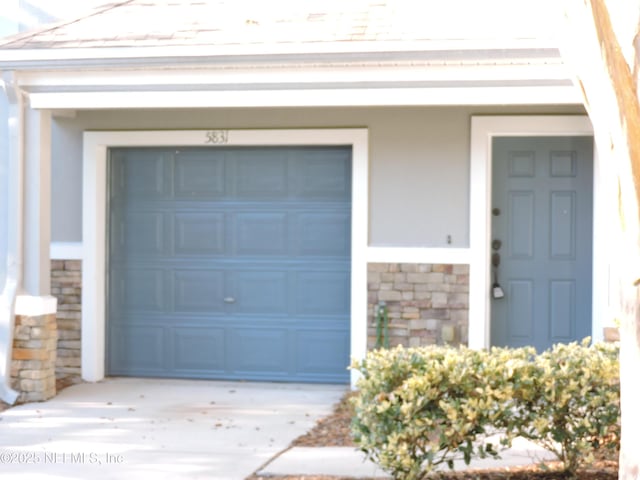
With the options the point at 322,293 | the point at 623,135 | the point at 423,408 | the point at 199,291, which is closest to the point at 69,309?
the point at 199,291

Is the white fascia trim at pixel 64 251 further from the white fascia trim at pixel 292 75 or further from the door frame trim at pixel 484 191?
the door frame trim at pixel 484 191

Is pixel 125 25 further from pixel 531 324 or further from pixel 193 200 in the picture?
pixel 531 324

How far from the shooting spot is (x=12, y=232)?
9961mm

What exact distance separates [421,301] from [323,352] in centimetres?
114

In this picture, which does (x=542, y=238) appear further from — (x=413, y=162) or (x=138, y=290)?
(x=138, y=290)

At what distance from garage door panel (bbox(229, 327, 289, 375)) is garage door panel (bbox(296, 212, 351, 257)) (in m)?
0.89

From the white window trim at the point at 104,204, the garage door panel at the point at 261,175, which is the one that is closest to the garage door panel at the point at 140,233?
the white window trim at the point at 104,204

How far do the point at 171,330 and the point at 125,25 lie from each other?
3.08m

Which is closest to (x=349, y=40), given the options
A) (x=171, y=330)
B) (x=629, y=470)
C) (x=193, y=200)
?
(x=193, y=200)

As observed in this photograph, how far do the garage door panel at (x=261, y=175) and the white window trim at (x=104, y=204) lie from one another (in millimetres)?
178

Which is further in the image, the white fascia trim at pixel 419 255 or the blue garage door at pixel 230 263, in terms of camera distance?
the blue garage door at pixel 230 263

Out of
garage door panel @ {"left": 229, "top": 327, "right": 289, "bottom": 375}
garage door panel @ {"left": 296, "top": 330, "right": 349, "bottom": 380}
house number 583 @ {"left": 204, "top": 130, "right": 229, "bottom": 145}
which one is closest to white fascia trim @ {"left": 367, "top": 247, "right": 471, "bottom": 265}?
garage door panel @ {"left": 296, "top": 330, "right": 349, "bottom": 380}

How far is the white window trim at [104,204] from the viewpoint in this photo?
10.7m

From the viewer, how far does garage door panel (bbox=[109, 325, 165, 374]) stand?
11.4m
